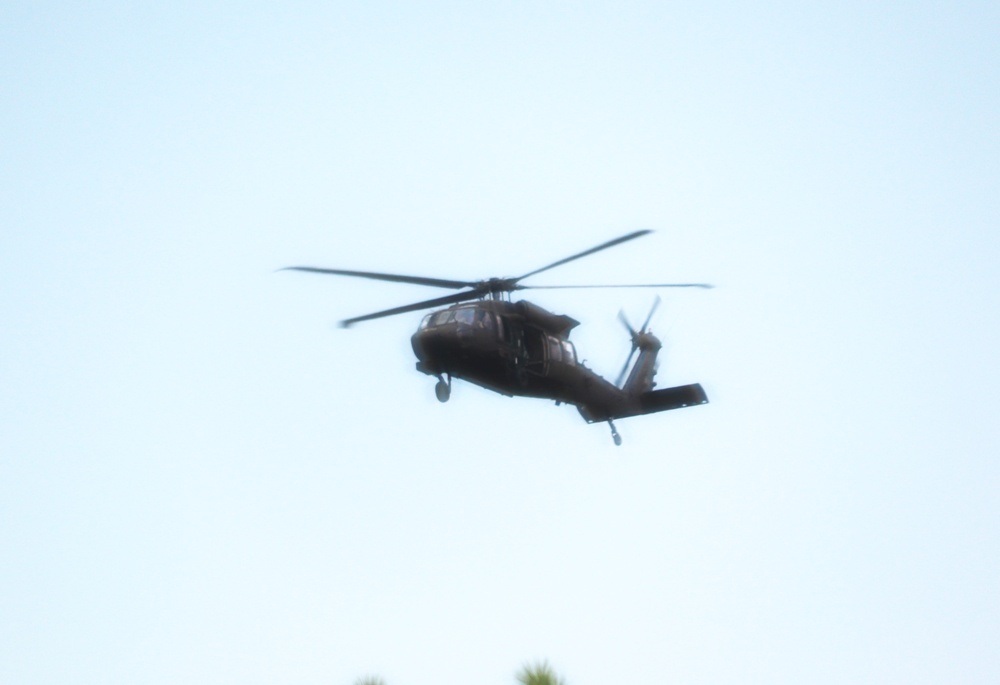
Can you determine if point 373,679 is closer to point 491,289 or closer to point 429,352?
point 429,352

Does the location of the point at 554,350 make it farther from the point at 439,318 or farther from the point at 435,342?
the point at 435,342

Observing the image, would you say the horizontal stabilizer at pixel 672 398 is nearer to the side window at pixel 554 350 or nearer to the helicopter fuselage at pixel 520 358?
the helicopter fuselage at pixel 520 358

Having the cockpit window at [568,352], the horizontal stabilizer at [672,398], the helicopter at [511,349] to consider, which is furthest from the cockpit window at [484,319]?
the horizontal stabilizer at [672,398]

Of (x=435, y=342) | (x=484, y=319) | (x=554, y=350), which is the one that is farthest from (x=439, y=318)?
(x=554, y=350)

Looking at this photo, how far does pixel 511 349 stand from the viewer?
23844mm

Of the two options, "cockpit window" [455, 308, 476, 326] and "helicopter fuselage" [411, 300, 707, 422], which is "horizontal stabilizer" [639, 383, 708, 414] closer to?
"helicopter fuselage" [411, 300, 707, 422]

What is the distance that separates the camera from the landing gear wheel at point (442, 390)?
23422 millimetres

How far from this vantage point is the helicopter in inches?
→ 910

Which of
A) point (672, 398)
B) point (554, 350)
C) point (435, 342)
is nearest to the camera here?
point (435, 342)

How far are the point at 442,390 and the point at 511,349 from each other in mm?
1587

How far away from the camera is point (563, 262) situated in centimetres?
2369

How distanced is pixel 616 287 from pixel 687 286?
5.63ft

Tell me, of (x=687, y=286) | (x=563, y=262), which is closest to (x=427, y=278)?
(x=563, y=262)

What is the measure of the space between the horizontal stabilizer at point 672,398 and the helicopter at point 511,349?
11 millimetres
